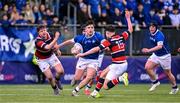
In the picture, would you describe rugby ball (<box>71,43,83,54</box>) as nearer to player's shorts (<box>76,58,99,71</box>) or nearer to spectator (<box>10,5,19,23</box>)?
player's shorts (<box>76,58,99,71</box>)

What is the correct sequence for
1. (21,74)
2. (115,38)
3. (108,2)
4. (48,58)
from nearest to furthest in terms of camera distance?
(115,38), (48,58), (21,74), (108,2)

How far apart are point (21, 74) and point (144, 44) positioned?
5382mm

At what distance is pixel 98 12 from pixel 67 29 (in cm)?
215

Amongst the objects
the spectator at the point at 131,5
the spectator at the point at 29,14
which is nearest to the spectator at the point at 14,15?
the spectator at the point at 29,14

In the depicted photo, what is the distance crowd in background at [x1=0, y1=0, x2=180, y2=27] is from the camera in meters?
28.3

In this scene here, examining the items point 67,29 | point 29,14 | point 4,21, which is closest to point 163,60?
point 67,29

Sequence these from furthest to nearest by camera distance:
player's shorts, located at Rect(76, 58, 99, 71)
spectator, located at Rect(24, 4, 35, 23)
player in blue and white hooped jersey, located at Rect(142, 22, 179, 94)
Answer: spectator, located at Rect(24, 4, 35, 23) → player in blue and white hooped jersey, located at Rect(142, 22, 179, 94) → player's shorts, located at Rect(76, 58, 99, 71)

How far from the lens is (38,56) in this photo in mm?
20734

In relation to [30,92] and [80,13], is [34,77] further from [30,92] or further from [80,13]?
[30,92]

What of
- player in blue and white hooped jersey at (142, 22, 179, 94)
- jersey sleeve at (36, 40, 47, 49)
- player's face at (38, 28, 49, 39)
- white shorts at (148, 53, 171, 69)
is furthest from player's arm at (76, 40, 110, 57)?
white shorts at (148, 53, 171, 69)

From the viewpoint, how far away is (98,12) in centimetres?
2975

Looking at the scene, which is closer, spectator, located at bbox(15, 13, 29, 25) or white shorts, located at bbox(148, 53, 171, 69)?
white shorts, located at bbox(148, 53, 171, 69)

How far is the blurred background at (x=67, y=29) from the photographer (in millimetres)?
28078

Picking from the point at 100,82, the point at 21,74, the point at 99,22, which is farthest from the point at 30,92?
the point at 99,22
